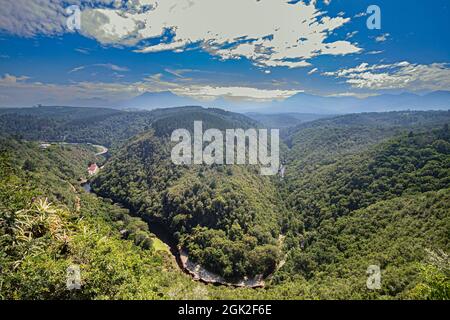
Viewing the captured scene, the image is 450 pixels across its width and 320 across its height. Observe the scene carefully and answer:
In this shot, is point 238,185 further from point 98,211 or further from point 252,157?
point 98,211

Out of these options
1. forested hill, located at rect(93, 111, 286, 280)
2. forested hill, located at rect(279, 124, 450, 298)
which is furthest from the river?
forested hill, located at rect(279, 124, 450, 298)

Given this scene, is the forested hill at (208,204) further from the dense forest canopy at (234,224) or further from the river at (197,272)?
the river at (197,272)

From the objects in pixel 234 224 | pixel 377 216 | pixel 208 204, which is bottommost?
pixel 234 224

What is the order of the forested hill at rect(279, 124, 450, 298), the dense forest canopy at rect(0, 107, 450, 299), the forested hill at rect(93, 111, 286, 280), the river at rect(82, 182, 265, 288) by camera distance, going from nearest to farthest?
the dense forest canopy at rect(0, 107, 450, 299) → the forested hill at rect(279, 124, 450, 298) → the river at rect(82, 182, 265, 288) → the forested hill at rect(93, 111, 286, 280)

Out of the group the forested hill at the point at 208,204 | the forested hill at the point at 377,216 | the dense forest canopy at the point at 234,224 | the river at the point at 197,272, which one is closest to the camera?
the dense forest canopy at the point at 234,224

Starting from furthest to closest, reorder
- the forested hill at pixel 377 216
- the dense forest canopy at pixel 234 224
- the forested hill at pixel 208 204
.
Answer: the forested hill at pixel 208 204, the forested hill at pixel 377 216, the dense forest canopy at pixel 234 224

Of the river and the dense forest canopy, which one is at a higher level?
the dense forest canopy

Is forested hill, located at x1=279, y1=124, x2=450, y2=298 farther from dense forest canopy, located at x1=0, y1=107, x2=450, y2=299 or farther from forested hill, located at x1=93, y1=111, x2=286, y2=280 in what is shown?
forested hill, located at x1=93, y1=111, x2=286, y2=280

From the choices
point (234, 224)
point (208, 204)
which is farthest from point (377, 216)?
point (208, 204)

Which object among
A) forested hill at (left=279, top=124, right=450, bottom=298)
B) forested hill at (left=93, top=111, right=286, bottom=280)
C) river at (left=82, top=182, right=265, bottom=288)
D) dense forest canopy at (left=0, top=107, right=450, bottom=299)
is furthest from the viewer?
forested hill at (left=93, top=111, right=286, bottom=280)

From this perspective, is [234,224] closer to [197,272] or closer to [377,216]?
[197,272]

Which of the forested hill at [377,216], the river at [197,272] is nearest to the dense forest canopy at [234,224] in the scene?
the forested hill at [377,216]

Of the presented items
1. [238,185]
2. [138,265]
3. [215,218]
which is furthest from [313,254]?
[138,265]
